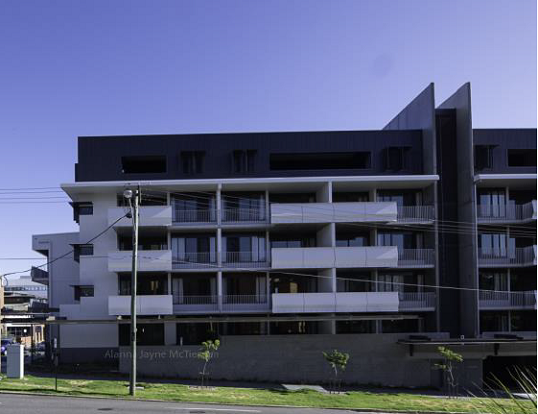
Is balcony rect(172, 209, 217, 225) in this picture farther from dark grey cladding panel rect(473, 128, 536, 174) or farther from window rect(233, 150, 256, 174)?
dark grey cladding panel rect(473, 128, 536, 174)

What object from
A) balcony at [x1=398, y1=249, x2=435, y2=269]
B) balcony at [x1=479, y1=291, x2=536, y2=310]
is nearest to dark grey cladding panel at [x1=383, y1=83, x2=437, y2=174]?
balcony at [x1=398, y1=249, x2=435, y2=269]

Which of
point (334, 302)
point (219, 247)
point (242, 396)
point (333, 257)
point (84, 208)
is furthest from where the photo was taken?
point (84, 208)

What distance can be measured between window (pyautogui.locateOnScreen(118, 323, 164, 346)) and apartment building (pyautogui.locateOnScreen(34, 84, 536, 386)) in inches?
3.1

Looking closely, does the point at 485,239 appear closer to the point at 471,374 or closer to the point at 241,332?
the point at 471,374

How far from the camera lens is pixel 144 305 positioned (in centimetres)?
3559

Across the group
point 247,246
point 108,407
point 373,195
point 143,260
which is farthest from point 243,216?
point 108,407

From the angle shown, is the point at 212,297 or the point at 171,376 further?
the point at 212,297

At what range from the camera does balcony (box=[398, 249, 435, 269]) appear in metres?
37.8

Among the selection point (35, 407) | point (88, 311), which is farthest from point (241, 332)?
point (35, 407)

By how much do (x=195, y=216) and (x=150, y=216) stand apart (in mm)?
3224

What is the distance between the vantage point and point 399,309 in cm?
3716

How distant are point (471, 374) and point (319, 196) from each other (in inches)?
580

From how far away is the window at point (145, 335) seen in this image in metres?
37.7

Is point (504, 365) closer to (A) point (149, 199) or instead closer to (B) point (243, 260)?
(B) point (243, 260)
